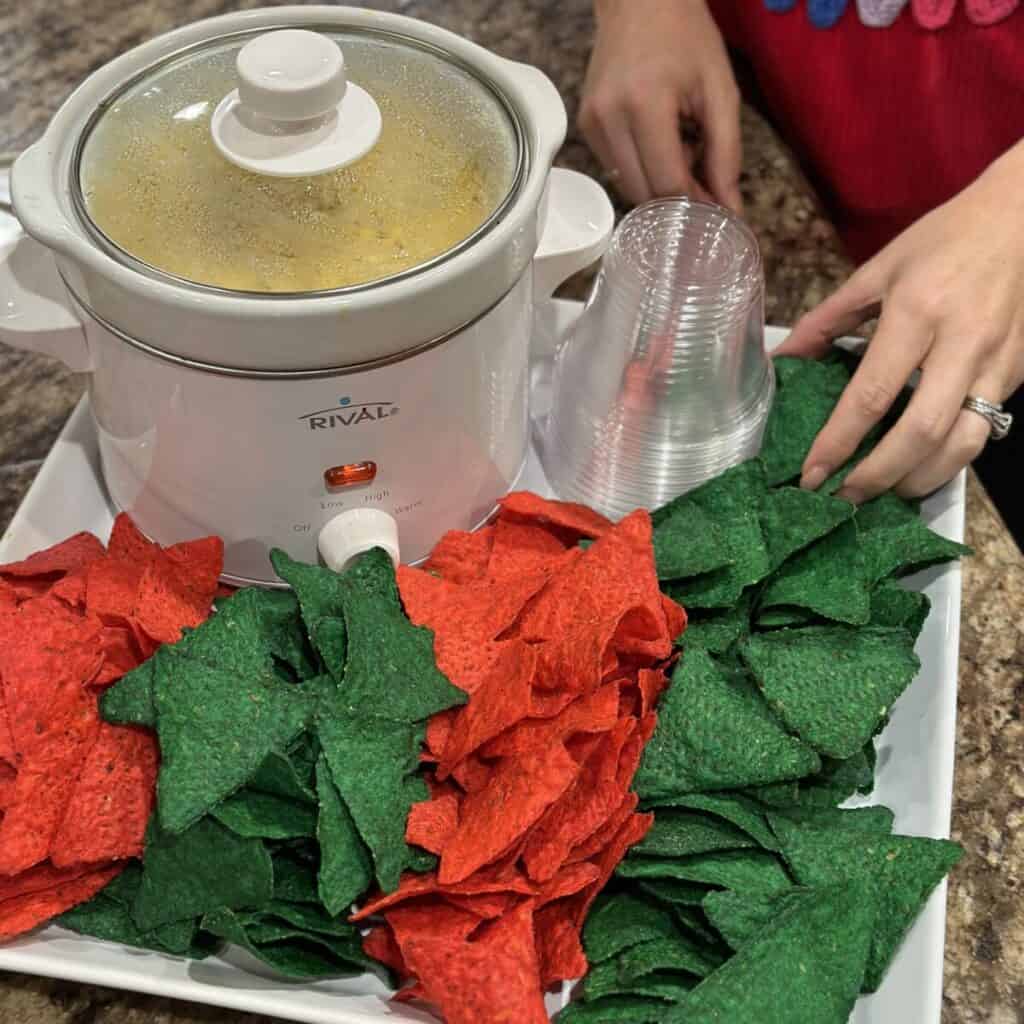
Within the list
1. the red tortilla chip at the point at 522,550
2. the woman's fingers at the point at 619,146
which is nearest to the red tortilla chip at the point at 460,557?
the red tortilla chip at the point at 522,550

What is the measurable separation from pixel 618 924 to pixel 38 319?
498 millimetres

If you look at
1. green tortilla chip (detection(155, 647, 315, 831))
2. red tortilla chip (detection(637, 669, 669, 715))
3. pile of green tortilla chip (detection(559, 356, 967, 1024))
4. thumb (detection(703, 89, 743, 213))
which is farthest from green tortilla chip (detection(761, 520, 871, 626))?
thumb (detection(703, 89, 743, 213))

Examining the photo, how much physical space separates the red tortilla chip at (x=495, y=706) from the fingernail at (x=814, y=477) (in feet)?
0.96

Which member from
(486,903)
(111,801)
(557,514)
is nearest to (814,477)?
(557,514)

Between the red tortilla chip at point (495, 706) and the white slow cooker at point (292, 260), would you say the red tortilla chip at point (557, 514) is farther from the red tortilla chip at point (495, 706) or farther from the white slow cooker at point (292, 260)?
the red tortilla chip at point (495, 706)

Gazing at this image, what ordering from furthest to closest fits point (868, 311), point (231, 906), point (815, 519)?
point (868, 311) → point (815, 519) → point (231, 906)

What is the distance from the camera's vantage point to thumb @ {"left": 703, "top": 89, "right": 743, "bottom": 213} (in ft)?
3.67

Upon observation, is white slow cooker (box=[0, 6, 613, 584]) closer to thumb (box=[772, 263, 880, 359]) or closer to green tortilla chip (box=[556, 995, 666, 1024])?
thumb (box=[772, 263, 880, 359])

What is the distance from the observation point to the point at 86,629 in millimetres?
730

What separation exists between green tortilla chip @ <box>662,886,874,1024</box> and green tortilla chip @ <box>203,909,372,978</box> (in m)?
0.18

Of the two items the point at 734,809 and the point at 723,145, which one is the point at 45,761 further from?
the point at 723,145

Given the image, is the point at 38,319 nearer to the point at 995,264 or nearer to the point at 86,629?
the point at 86,629

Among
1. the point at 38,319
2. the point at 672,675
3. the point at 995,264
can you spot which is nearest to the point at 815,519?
the point at 672,675

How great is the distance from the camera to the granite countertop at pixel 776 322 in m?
0.74
